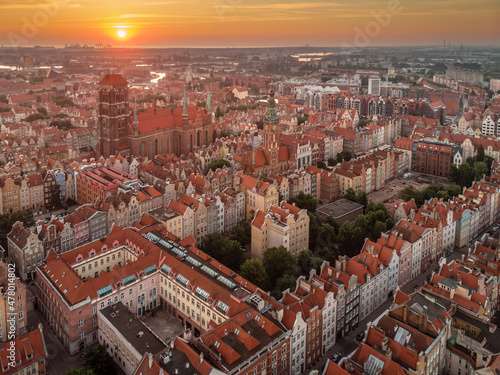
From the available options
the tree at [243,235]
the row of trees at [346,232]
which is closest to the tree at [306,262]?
the row of trees at [346,232]

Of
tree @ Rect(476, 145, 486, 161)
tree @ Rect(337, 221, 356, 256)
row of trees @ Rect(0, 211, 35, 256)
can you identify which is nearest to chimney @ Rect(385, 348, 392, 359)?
tree @ Rect(337, 221, 356, 256)

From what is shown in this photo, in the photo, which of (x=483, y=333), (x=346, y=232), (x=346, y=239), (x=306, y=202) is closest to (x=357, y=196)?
(x=306, y=202)

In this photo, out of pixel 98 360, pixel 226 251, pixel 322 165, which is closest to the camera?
pixel 98 360

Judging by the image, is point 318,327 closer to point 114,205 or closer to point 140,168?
point 114,205

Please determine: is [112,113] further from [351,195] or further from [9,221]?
[351,195]

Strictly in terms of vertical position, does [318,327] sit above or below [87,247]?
below

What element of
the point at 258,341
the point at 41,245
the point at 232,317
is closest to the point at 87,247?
the point at 41,245
